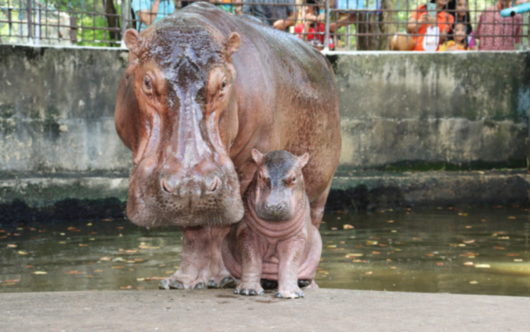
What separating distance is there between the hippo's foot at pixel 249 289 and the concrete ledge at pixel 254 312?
48 millimetres

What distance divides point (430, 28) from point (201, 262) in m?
9.02

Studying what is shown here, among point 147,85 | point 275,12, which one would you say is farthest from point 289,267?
point 275,12

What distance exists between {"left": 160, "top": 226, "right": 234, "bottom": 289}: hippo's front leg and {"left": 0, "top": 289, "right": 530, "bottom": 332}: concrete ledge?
0.64 feet

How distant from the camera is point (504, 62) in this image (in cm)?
1179

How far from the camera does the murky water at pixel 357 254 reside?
21.5ft

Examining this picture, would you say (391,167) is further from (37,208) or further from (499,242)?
(37,208)

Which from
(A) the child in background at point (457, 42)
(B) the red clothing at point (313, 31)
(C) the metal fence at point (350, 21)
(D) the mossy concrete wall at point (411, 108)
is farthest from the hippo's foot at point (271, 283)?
(A) the child in background at point (457, 42)

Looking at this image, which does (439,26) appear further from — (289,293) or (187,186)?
(187,186)

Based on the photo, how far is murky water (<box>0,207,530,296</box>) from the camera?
258 inches

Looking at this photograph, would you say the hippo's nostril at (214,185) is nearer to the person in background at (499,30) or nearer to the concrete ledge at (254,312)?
the concrete ledge at (254,312)

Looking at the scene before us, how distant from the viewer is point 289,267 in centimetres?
430

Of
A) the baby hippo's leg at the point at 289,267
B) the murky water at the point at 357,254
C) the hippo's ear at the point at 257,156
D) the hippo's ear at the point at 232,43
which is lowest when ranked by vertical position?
the murky water at the point at 357,254

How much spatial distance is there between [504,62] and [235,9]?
421 centimetres

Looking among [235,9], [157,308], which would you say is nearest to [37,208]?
[235,9]
